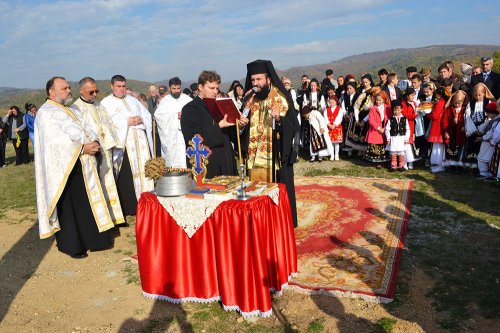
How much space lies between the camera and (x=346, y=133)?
1169 cm

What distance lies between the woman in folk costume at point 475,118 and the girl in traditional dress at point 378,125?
1778 millimetres

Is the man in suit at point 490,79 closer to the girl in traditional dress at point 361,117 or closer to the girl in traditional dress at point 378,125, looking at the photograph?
the girl in traditional dress at point 378,125

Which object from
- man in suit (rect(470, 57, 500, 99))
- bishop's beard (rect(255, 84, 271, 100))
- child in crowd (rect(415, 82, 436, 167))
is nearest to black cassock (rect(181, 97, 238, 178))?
bishop's beard (rect(255, 84, 271, 100))

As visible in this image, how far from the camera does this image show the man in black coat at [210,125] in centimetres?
473

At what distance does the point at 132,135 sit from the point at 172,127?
1.20 m

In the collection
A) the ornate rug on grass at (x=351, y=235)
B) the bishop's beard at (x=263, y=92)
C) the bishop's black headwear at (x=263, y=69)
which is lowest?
the ornate rug on grass at (x=351, y=235)

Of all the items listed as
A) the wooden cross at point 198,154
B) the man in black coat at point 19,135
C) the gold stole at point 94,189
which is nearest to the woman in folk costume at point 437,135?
the wooden cross at point 198,154

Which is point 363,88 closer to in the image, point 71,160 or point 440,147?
point 440,147

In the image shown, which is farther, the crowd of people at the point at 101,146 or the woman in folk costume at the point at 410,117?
the woman in folk costume at the point at 410,117

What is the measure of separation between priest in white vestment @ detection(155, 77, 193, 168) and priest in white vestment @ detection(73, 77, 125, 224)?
1.81 m

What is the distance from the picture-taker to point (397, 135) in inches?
375

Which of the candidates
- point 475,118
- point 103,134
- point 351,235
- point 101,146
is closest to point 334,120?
point 475,118

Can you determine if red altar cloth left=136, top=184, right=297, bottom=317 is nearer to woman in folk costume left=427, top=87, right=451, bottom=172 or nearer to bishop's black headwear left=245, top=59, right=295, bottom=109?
bishop's black headwear left=245, top=59, right=295, bottom=109

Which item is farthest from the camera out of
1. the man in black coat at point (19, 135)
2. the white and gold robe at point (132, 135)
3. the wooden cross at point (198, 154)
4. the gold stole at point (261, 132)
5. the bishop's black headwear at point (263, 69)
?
the man in black coat at point (19, 135)
